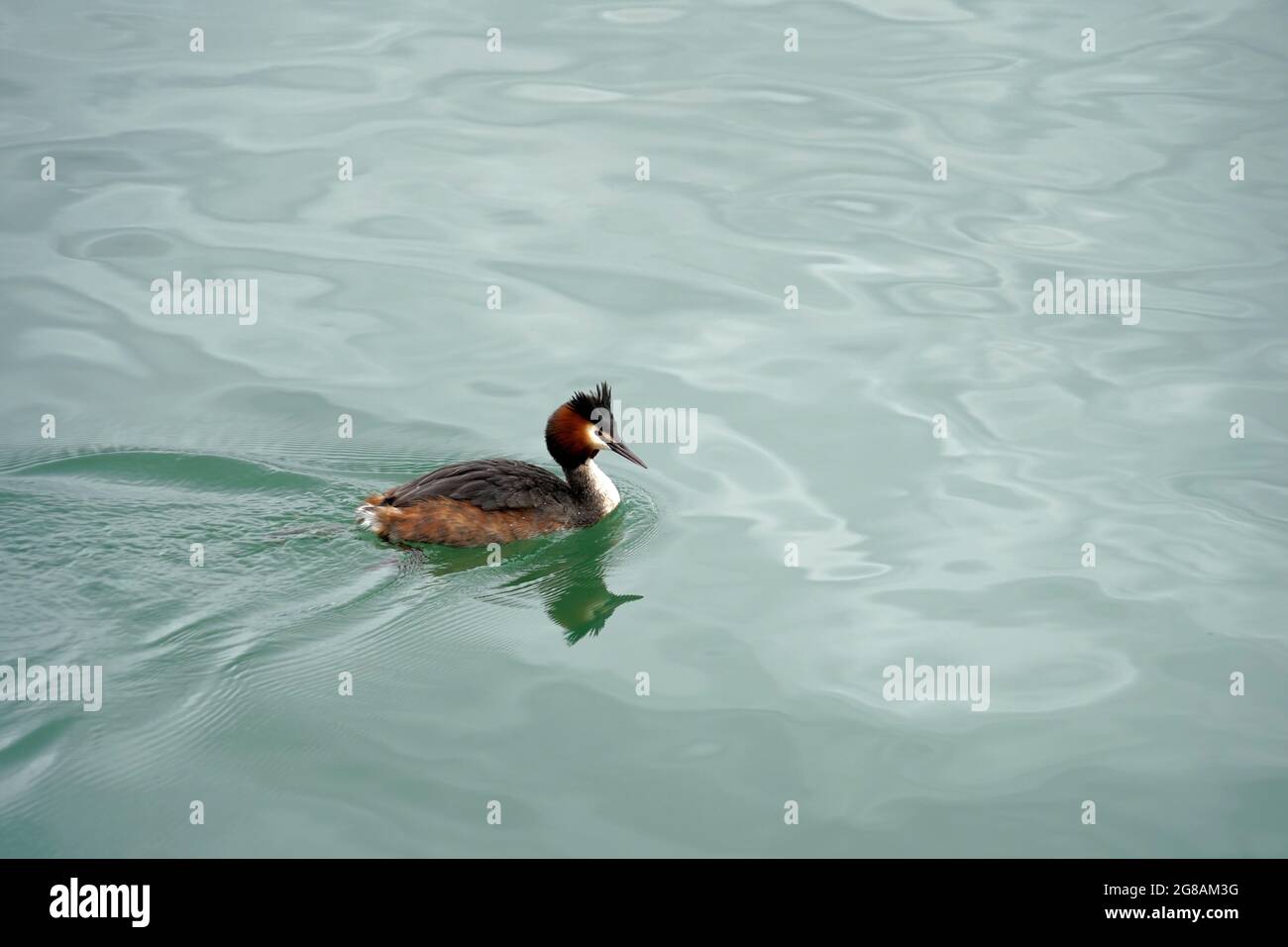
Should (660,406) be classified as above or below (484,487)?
above

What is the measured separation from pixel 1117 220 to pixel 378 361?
7.64m

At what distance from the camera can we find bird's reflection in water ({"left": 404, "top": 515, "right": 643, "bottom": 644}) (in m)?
10.0

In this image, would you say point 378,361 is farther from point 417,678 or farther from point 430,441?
point 417,678

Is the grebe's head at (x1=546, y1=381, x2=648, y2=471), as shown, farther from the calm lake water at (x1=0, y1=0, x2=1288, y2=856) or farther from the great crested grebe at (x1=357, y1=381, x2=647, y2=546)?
the calm lake water at (x1=0, y1=0, x2=1288, y2=856)

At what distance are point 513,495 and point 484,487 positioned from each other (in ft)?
0.72

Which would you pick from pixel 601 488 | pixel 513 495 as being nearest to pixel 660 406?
pixel 601 488

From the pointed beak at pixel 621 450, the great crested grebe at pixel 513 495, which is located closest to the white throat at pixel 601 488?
the great crested grebe at pixel 513 495

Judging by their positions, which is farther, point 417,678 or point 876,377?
point 876,377

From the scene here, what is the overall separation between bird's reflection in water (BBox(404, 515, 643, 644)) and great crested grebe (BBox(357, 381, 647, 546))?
10 cm

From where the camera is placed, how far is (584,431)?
11078 millimetres

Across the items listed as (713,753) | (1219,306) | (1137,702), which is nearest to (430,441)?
(713,753)

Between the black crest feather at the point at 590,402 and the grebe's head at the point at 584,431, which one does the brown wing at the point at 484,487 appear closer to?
the grebe's head at the point at 584,431

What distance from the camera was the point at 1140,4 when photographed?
19969mm

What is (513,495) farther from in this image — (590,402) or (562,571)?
(590,402)
